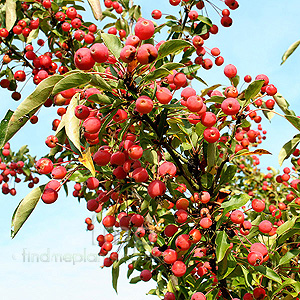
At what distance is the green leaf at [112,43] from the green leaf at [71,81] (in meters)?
0.26

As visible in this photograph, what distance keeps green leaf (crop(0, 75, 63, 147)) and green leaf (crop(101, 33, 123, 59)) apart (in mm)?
348

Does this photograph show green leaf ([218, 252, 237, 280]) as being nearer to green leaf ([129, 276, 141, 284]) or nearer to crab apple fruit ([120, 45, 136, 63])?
crab apple fruit ([120, 45, 136, 63])

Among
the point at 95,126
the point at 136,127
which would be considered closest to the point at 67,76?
the point at 95,126

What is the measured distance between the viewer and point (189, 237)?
6.50ft

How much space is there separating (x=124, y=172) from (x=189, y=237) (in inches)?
22.9

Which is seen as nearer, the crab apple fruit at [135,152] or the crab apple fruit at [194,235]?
the crab apple fruit at [135,152]

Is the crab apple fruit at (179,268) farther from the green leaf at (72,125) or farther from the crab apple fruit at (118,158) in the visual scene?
the green leaf at (72,125)

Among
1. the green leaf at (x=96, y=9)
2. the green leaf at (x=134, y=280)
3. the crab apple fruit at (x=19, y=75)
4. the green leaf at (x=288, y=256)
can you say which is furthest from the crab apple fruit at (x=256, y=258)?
the crab apple fruit at (x=19, y=75)

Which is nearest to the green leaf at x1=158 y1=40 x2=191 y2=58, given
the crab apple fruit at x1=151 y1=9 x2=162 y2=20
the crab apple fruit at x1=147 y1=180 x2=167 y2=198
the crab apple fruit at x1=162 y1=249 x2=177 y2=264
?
the crab apple fruit at x1=147 y1=180 x2=167 y2=198

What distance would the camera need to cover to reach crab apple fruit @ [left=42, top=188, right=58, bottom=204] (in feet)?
5.90

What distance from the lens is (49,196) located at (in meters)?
1.80

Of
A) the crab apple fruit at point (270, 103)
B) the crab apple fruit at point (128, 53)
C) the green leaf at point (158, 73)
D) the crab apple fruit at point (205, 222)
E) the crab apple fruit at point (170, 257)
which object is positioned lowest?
the crab apple fruit at point (170, 257)

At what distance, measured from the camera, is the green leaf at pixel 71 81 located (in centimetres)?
143

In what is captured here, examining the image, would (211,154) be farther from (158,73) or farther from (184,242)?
(158,73)
